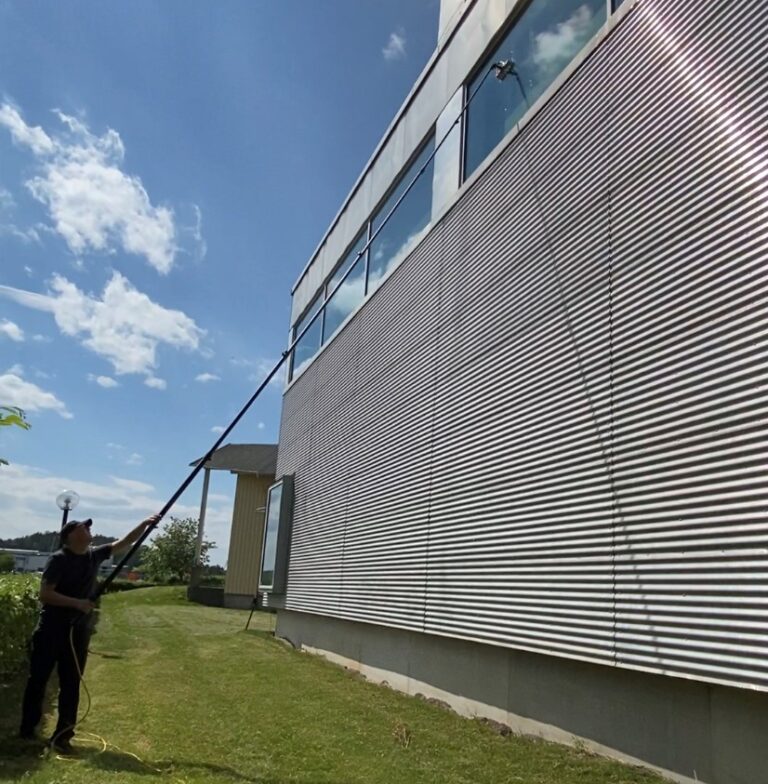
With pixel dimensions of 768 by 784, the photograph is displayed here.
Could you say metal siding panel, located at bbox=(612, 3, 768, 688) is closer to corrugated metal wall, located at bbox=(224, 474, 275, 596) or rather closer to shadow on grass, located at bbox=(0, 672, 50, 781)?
shadow on grass, located at bbox=(0, 672, 50, 781)

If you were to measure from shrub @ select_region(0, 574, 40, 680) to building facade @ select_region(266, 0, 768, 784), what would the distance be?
13.7 ft

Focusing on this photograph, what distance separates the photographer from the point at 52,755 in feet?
16.9

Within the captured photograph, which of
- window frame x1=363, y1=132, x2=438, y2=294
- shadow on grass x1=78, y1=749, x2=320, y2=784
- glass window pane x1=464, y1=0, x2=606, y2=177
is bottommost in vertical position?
shadow on grass x1=78, y1=749, x2=320, y2=784

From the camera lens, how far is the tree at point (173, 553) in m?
36.8

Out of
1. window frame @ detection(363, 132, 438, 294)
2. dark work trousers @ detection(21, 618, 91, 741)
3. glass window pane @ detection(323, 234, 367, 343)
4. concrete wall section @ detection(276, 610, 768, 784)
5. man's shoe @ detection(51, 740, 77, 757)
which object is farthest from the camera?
glass window pane @ detection(323, 234, 367, 343)

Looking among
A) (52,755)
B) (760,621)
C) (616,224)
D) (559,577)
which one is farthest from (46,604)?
(616,224)

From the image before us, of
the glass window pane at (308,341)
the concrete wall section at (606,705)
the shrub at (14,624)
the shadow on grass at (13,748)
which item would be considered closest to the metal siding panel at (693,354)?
the concrete wall section at (606,705)

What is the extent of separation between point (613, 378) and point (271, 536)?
40.7ft

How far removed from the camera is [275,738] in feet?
19.6

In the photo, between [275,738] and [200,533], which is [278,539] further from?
[200,533]

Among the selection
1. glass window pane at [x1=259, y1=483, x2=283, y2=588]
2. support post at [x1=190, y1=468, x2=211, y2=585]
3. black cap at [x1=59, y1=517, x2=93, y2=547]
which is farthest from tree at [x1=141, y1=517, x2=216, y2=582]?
black cap at [x1=59, y1=517, x2=93, y2=547]

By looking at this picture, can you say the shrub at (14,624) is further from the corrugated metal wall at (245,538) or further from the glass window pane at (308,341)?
the corrugated metal wall at (245,538)

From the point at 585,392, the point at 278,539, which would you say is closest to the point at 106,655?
the point at 278,539

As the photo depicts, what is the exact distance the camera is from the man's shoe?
5239 mm
